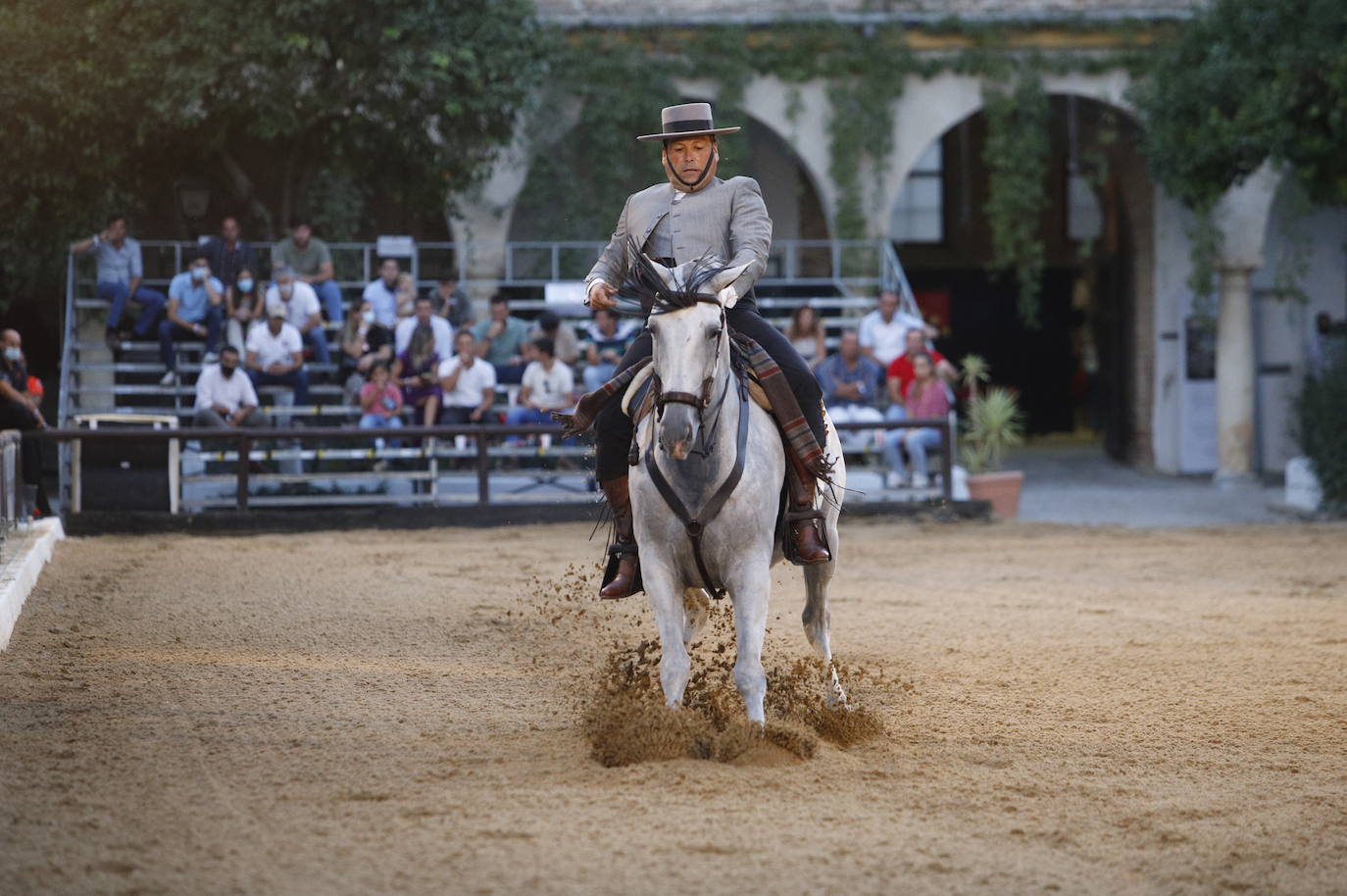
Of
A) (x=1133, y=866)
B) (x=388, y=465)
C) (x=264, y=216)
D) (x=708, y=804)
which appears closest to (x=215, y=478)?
(x=388, y=465)

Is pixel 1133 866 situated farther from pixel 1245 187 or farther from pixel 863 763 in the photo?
pixel 1245 187

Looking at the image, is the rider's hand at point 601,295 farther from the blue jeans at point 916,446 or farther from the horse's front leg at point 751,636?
the blue jeans at point 916,446

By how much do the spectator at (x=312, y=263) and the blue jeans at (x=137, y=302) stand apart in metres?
1.44

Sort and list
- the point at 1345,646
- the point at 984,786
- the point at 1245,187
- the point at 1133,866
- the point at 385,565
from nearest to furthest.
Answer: the point at 1133,866 < the point at 984,786 < the point at 1345,646 < the point at 385,565 < the point at 1245,187

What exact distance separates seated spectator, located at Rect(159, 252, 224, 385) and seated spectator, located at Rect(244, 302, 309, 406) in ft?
2.16

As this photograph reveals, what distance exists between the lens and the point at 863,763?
6688mm

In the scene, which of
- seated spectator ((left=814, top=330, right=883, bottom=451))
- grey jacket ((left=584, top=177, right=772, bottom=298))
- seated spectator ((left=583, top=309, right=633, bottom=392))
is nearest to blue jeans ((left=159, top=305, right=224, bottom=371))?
seated spectator ((left=583, top=309, right=633, bottom=392))

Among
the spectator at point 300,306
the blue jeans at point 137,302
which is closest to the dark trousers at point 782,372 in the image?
the spectator at point 300,306

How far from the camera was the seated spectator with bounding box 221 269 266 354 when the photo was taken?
731 inches

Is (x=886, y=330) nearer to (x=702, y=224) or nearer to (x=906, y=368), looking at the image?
(x=906, y=368)

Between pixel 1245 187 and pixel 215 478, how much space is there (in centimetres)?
1484

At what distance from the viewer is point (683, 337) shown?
20.7ft

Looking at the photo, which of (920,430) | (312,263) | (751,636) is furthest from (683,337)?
(312,263)

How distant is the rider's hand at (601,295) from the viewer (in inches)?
273
